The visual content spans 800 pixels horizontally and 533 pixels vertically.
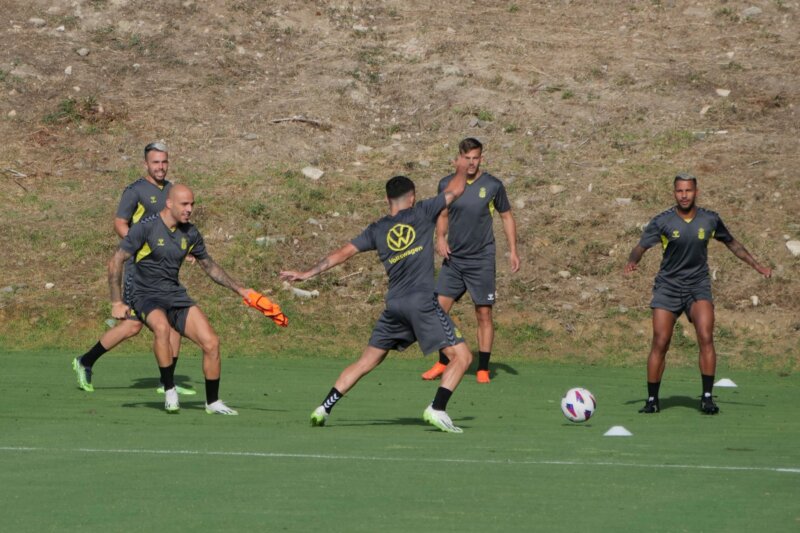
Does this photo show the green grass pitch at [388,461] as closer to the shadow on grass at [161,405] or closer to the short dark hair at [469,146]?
the shadow on grass at [161,405]

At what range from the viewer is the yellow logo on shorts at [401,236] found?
1228 centimetres

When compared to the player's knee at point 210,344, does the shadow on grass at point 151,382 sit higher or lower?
lower

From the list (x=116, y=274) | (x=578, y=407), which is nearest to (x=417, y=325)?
(x=578, y=407)

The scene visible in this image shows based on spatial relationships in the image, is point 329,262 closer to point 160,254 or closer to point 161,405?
point 160,254

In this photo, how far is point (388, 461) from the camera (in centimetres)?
1036

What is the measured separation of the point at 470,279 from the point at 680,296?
3381 millimetres

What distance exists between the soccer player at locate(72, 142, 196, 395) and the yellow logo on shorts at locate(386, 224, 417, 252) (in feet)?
10.9

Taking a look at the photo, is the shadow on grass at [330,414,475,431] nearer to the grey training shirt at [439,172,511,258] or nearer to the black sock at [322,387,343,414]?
the black sock at [322,387,343,414]

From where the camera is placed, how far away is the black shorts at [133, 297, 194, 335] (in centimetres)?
1357

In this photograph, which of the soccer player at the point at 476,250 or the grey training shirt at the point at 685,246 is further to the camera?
the soccer player at the point at 476,250

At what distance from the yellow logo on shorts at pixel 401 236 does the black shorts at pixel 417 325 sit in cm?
42

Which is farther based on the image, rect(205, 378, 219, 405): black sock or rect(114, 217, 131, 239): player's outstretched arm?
rect(114, 217, 131, 239): player's outstretched arm

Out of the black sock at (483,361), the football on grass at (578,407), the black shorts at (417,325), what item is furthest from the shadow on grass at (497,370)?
the black shorts at (417,325)

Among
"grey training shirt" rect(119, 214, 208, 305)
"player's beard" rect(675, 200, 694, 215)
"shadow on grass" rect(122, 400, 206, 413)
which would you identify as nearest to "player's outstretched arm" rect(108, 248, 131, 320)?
"grey training shirt" rect(119, 214, 208, 305)
